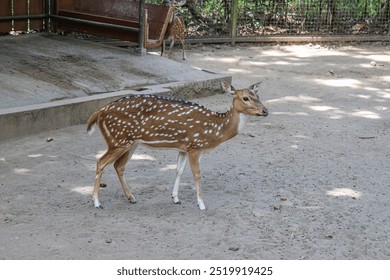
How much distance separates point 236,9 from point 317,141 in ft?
22.5

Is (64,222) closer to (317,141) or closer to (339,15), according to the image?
→ (317,141)

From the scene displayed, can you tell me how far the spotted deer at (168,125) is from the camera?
5.49m

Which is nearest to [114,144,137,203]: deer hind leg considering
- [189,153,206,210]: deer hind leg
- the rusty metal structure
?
[189,153,206,210]: deer hind leg

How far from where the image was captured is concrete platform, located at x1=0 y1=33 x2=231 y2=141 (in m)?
7.64

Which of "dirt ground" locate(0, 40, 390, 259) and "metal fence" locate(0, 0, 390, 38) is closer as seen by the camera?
"dirt ground" locate(0, 40, 390, 259)

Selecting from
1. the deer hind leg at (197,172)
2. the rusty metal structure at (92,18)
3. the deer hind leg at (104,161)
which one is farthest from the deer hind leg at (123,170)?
the rusty metal structure at (92,18)

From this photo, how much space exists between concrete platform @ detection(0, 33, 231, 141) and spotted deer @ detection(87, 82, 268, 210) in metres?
2.10

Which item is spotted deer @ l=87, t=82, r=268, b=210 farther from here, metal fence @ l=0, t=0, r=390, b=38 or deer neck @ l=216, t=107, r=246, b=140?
metal fence @ l=0, t=0, r=390, b=38

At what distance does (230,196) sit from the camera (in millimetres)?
5949

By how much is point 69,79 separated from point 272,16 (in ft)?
22.4

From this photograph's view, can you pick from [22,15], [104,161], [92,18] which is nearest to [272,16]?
[92,18]

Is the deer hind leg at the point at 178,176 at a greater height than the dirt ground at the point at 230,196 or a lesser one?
greater

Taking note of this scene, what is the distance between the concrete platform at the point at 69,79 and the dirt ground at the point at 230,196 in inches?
9.6

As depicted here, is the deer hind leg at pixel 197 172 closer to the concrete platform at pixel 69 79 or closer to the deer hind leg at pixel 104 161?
the deer hind leg at pixel 104 161
